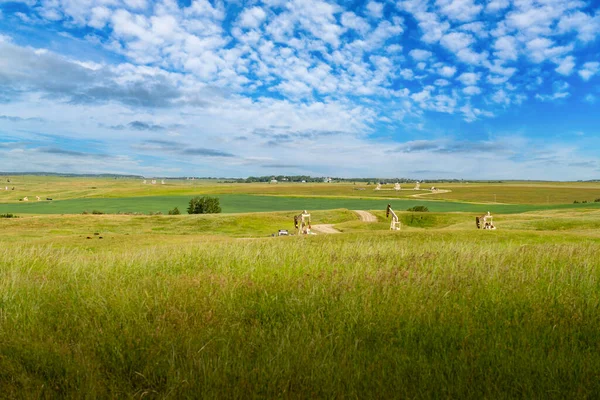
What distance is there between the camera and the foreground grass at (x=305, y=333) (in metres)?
3.07

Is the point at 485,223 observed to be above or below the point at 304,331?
below

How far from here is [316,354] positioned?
11.4ft

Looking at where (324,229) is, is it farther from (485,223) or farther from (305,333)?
(305,333)

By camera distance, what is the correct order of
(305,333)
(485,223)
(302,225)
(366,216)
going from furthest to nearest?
(366,216), (302,225), (485,223), (305,333)

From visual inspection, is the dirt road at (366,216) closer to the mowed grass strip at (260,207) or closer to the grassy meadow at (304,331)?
the mowed grass strip at (260,207)

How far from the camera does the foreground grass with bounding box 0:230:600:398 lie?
3072mm

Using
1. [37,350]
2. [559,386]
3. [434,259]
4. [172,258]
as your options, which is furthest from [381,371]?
[172,258]

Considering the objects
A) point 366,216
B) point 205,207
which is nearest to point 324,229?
point 366,216

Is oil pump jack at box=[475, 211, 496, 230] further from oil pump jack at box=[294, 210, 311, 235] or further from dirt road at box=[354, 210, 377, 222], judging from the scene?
dirt road at box=[354, 210, 377, 222]

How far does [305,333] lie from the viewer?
12.6ft

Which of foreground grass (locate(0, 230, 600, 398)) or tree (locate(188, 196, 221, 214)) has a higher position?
foreground grass (locate(0, 230, 600, 398))

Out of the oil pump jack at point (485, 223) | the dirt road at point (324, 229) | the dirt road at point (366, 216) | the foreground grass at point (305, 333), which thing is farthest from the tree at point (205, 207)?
the foreground grass at point (305, 333)

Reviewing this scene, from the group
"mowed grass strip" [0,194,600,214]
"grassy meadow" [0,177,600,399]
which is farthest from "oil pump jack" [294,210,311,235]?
"mowed grass strip" [0,194,600,214]

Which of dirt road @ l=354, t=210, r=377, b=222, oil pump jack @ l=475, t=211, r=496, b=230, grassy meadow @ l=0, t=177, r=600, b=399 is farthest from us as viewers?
dirt road @ l=354, t=210, r=377, b=222
